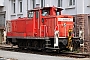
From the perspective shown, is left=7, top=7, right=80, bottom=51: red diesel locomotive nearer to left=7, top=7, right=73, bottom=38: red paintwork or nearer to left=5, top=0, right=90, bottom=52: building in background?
left=7, top=7, right=73, bottom=38: red paintwork

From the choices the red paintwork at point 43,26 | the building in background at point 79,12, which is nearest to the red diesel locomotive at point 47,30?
the red paintwork at point 43,26

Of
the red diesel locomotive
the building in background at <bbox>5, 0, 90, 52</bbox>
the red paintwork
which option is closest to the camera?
the red diesel locomotive

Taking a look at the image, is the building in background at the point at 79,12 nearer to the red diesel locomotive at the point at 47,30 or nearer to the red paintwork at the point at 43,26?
the red diesel locomotive at the point at 47,30

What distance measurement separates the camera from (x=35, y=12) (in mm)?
22938

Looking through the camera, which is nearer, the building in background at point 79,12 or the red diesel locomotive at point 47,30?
the red diesel locomotive at point 47,30

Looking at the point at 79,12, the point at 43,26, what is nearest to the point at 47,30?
the point at 43,26

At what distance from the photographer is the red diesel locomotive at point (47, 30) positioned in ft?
69.6

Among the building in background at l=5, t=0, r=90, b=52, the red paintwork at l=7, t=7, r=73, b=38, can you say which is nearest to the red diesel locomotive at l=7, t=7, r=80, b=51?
the red paintwork at l=7, t=7, r=73, b=38

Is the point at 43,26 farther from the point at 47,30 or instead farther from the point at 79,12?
the point at 79,12

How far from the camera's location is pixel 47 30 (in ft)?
72.8

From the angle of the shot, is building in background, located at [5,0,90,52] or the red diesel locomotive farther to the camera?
building in background, located at [5,0,90,52]

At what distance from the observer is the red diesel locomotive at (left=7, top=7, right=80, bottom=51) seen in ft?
69.6

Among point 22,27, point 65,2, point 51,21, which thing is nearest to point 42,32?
point 51,21

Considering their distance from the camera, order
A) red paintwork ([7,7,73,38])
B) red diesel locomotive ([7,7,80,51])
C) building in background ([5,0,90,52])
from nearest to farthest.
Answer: red diesel locomotive ([7,7,80,51]), red paintwork ([7,7,73,38]), building in background ([5,0,90,52])
